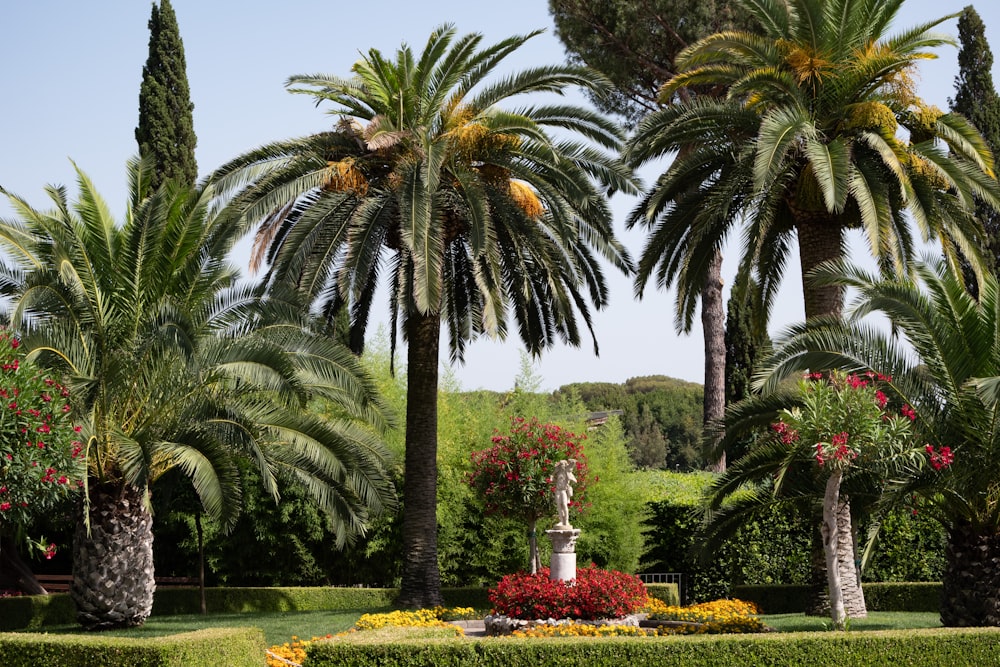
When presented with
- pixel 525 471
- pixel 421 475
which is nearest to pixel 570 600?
pixel 421 475

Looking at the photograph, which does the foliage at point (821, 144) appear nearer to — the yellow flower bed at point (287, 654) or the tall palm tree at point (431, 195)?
the tall palm tree at point (431, 195)

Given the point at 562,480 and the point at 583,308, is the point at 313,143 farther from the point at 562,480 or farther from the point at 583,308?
the point at 562,480

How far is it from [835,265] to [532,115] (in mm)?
6245

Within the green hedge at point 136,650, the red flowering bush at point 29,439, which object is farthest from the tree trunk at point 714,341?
the red flowering bush at point 29,439

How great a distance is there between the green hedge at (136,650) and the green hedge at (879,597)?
37.1 ft

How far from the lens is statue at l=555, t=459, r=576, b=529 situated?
54.1 ft

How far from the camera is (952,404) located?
41.0ft

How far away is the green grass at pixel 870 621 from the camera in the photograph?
46.8 feet

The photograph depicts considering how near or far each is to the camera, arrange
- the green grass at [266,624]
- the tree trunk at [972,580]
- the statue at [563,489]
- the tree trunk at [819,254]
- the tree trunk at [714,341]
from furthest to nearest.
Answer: the tree trunk at [714,341]
the statue at [563,489]
the tree trunk at [819,254]
the green grass at [266,624]
the tree trunk at [972,580]

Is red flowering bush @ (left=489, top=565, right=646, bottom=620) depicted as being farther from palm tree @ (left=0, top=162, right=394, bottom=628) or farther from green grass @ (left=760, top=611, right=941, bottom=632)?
palm tree @ (left=0, top=162, right=394, bottom=628)

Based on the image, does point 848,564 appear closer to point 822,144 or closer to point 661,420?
point 822,144

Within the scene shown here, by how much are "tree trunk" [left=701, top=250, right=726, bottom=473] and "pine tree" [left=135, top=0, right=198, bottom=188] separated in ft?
44.1

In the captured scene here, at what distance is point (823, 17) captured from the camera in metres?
15.8

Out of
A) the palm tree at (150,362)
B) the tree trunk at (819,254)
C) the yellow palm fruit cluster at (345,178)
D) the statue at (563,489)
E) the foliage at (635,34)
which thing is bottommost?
the statue at (563,489)
